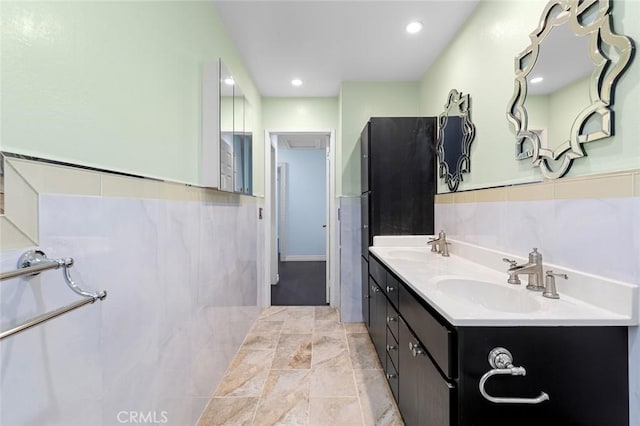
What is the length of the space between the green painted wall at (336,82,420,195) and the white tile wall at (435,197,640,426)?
1.63 metres

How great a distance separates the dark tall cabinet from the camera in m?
2.34

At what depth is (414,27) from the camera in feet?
6.51

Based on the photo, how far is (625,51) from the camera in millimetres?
871

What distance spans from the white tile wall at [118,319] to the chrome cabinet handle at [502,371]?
113 centimetres

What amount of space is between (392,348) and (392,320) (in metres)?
0.17

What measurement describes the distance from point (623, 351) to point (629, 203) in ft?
1.50

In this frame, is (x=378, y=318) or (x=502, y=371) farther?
(x=378, y=318)

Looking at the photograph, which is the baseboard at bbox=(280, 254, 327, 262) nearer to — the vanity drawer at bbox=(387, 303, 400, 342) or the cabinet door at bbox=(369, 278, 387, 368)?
the cabinet door at bbox=(369, 278, 387, 368)

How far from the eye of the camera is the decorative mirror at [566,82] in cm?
93

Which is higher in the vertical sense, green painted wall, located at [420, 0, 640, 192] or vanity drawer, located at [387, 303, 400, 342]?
green painted wall, located at [420, 0, 640, 192]

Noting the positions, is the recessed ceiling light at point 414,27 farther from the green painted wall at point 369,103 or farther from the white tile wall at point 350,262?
the white tile wall at point 350,262

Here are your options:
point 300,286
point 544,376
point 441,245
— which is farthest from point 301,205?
point 544,376

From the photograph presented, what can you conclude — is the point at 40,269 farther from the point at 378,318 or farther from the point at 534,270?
the point at 378,318

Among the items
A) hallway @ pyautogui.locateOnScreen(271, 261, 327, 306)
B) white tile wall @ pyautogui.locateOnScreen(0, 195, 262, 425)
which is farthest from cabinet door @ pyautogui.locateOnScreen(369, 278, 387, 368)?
hallway @ pyautogui.locateOnScreen(271, 261, 327, 306)
